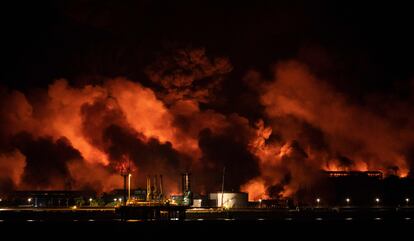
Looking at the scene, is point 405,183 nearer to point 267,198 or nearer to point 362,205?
point 362,205

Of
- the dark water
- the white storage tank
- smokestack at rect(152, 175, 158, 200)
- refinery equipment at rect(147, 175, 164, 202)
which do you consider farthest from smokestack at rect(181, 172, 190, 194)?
the white storage tank

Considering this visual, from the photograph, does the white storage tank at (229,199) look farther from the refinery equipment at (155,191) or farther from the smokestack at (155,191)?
the smokestack at (155,191)

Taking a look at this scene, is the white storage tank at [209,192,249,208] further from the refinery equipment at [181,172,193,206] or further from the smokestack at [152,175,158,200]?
the smokestack at [152,175,158,200]

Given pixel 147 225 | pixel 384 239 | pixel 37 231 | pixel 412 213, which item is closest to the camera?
pixel 384 239

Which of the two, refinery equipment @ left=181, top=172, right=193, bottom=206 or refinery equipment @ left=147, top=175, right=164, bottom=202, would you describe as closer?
refinery equipment @ left=147, top=175, right=164, bottom=202

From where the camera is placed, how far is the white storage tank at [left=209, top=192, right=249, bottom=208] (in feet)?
298

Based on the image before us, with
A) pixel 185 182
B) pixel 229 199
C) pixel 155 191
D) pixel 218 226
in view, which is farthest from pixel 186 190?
pixel 218 226

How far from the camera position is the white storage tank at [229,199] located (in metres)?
90.9

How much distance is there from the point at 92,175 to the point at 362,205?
33.5 metres

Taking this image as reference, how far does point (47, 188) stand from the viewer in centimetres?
9850

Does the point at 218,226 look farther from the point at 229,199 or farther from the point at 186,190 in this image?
the point at 229,199

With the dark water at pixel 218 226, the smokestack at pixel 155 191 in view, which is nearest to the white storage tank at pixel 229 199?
the dark water at pixel 218 226

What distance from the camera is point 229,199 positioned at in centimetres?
9112

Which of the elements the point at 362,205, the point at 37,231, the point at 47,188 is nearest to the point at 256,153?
the point at 362,205
